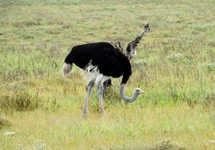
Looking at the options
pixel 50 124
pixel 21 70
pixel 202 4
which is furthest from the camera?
pixel 202 4

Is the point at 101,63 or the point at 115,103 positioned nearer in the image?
the point at 101,63

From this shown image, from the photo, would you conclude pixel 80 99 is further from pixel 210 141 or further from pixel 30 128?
pixel 210 141

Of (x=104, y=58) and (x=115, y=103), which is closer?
(x=104, y=58)

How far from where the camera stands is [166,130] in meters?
7.96

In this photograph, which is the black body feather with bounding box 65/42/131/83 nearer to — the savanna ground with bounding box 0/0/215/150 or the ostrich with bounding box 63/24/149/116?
the ostrich with bounding box 63/24/149/116

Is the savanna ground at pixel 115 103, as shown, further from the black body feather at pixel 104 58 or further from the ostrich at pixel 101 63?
the black body feather at pixel 104 58

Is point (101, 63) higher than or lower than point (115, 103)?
higher

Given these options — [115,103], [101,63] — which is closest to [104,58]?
[101,63]

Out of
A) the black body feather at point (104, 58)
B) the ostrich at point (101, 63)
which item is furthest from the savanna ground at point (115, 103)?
the black body feather at point (104, 58)

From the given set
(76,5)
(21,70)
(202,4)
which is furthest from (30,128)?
(76,5)

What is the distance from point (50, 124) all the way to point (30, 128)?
424 mm

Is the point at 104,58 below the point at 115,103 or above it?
above

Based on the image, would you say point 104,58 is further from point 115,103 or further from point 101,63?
point 115,103

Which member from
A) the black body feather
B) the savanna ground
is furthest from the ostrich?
the savanna ground
